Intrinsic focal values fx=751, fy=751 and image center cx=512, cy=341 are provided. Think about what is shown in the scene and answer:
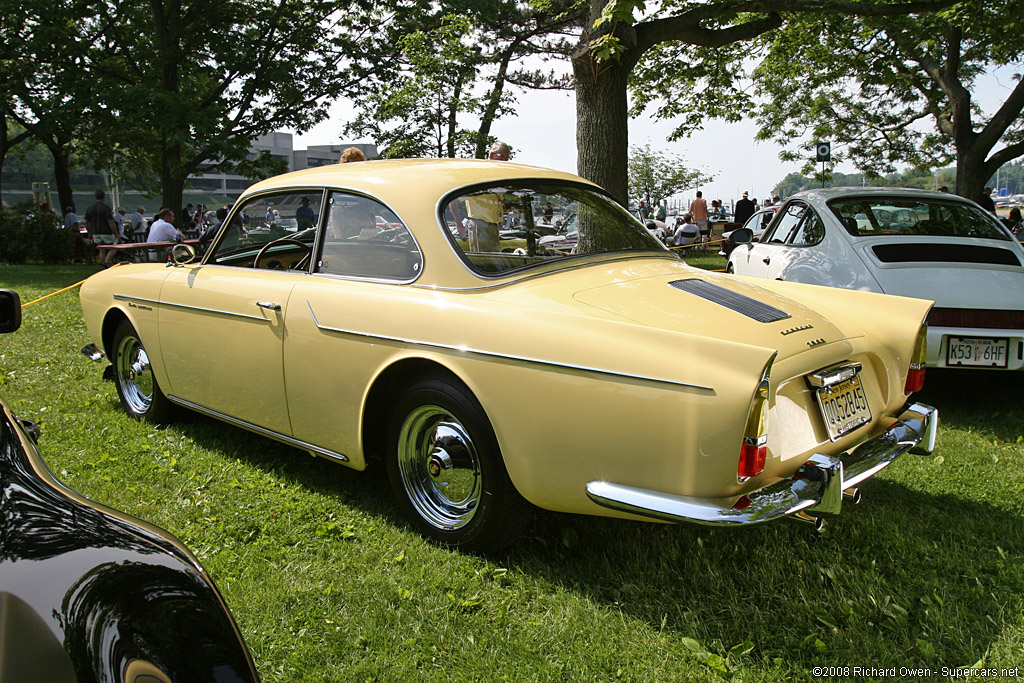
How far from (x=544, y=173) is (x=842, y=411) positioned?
1910mm

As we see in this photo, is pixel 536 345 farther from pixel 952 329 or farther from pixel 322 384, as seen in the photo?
pixel 952 329

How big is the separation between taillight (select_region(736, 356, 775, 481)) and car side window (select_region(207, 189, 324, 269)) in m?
2.77

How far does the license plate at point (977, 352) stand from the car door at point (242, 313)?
395 cm

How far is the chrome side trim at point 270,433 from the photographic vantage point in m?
3.59

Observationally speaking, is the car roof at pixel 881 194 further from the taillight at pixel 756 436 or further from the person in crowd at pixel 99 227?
the person in crowd at pixel 99 227

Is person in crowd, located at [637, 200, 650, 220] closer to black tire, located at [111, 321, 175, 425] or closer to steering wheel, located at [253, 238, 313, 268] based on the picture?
black tire, located at [111, 321, 175, 425]

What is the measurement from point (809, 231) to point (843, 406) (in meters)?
3.65

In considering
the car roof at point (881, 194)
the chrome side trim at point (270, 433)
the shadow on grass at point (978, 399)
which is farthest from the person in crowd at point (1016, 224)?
the chrome side trim at point (270, 433)

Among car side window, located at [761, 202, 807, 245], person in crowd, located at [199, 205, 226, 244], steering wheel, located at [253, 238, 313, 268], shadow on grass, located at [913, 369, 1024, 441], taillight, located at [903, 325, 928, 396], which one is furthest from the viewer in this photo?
car side window, located at [761, 202, 807, 245]

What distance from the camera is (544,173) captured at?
13.0 feet

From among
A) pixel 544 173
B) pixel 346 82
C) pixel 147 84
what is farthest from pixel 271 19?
pixel 544 173

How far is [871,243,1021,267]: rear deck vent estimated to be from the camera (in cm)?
539

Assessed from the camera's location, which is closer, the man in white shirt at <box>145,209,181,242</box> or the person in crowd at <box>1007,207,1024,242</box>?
the man in white shirt at <box>145,209,181,242</box>

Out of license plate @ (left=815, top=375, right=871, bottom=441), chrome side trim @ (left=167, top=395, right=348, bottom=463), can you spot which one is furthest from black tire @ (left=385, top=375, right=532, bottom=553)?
license plate @ (left=815, top=375, right=871, bottom=441)
